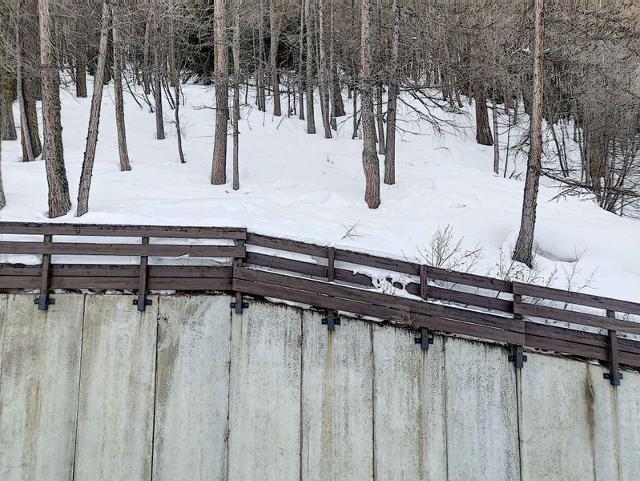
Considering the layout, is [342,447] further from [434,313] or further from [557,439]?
[557,439]

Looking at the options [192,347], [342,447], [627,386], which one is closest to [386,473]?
[342,447]

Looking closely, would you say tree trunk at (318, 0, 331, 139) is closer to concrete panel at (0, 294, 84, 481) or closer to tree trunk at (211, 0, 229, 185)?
tree trunk at (211, 0, 229, 185)

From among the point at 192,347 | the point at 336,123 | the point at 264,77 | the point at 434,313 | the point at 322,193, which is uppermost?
the point at 264,77

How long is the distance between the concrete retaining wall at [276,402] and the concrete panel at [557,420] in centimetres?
2

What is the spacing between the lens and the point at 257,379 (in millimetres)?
6234

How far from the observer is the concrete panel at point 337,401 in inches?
241

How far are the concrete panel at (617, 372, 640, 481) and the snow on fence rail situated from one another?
21 centimetres

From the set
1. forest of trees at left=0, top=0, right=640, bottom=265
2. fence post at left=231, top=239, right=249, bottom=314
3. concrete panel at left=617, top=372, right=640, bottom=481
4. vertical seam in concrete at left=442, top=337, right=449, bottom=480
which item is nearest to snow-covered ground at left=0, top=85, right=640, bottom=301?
fence post at left=231, top=239, right=249, bottom=314

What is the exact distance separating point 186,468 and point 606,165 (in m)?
18.2

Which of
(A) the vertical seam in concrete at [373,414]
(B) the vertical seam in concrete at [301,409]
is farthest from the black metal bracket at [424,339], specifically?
(B) the vertical seam in concrete at [301,409]

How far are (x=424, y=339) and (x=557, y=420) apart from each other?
2264 millimetres

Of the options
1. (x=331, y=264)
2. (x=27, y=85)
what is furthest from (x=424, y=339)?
(x=27, y=85)

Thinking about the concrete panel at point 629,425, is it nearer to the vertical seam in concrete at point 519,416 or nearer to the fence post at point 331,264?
the vertical seam in concrete at point 519,416

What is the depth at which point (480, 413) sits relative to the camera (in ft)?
20.7
